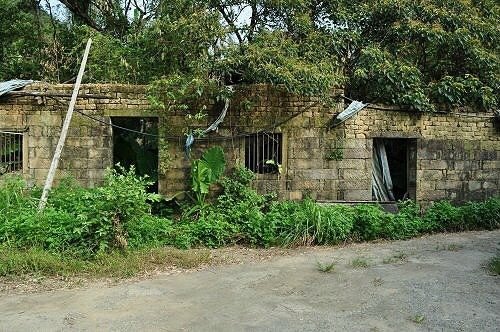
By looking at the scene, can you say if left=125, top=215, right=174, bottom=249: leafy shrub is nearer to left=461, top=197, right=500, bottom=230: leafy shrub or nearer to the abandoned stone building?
the abandoned stone building

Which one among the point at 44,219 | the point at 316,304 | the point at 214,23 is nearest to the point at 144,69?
the point at 214,23

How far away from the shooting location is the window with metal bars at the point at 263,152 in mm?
9391

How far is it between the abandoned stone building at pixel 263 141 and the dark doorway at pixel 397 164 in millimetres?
36

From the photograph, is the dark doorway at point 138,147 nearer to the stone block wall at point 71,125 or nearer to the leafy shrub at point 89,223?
the stone block wall at point 71,125

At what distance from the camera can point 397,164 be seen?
1084cm

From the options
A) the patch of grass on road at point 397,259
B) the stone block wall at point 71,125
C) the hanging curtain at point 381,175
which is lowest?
the patch of grass on road at point 397,259

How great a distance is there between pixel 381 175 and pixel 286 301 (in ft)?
18.7

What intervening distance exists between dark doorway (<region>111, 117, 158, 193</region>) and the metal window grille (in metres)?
1.73

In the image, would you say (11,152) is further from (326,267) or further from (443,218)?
(443,218)

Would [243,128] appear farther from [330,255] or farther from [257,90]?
[330,255]

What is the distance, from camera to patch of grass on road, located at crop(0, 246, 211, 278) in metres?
5.98

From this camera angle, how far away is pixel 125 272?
6.08 metres

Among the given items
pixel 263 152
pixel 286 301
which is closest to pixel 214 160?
pixel 263 152

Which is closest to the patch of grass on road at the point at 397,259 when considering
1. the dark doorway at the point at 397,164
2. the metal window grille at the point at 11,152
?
the dark doorway at the point at 397,164
